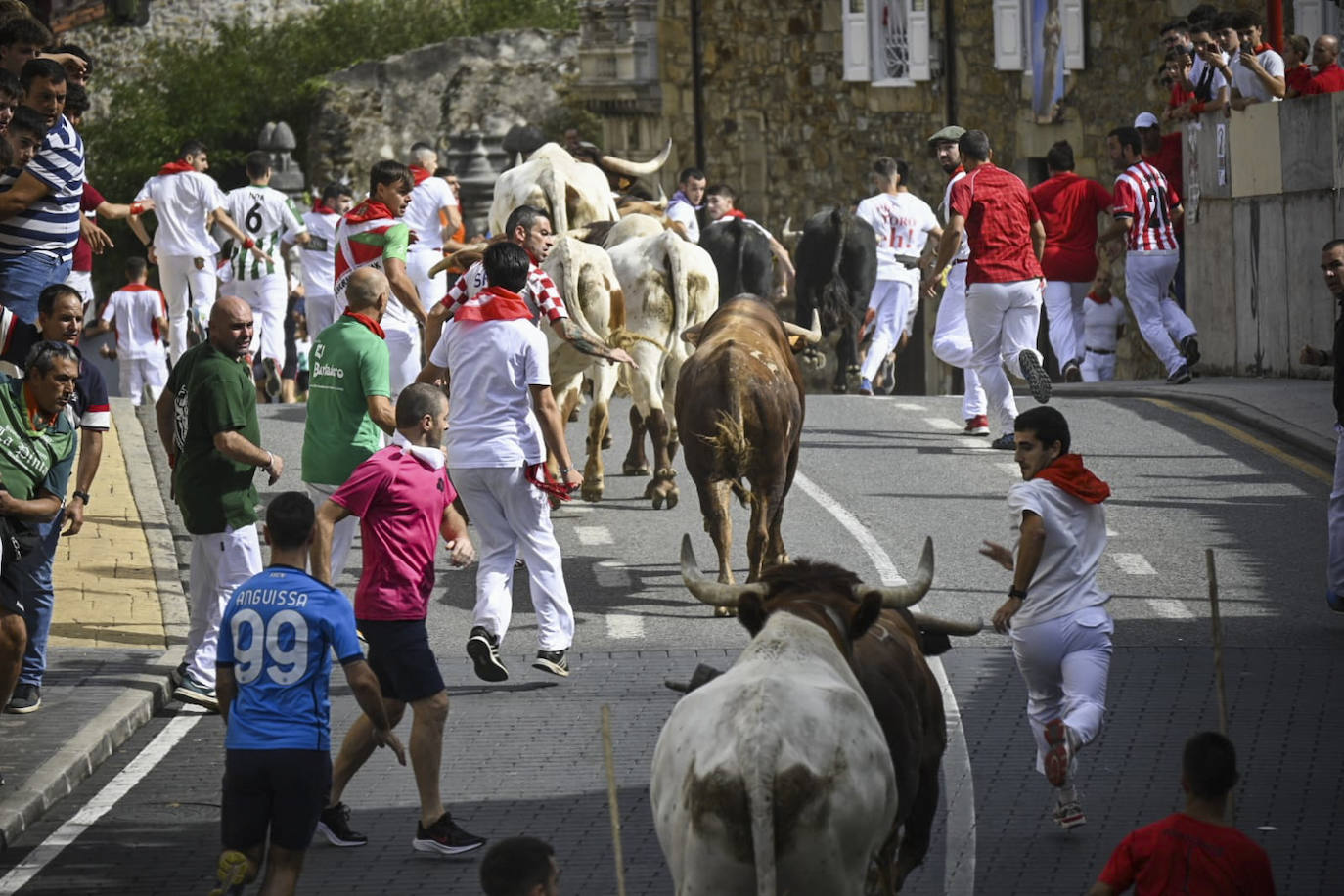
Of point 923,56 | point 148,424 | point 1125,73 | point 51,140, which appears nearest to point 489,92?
point 923,56

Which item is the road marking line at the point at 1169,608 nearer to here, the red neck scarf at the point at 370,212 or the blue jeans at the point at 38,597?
the red neck scarf at the point at 370,212

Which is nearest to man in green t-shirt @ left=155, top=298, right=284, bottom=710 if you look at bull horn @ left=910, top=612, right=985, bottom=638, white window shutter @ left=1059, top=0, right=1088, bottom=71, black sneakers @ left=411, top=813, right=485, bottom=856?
black sneakers @ left=411, top=813, right=485, bottom=856

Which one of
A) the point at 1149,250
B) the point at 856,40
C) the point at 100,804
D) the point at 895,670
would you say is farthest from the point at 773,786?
the point at 856,40

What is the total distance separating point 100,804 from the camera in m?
9.94

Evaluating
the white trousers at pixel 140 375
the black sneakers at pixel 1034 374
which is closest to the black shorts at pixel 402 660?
the black sneakers at pixel 1034 374

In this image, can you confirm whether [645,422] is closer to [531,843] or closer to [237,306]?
[237,306]

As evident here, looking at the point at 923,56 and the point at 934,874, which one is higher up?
the point at 923,56

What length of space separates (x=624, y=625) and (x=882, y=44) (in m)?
22.7

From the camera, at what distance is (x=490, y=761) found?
10320mm

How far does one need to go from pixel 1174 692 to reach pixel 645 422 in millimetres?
5504

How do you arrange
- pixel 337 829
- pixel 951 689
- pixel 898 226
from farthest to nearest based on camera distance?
pixel 898 226 < pixel 951 689 < pixel 337 829

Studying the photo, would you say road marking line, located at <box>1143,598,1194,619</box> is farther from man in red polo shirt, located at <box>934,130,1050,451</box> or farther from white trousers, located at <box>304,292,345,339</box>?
white trousers, located at <box>304,292,345,339</box>

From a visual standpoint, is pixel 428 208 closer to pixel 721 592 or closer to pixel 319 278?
pixel 319 278

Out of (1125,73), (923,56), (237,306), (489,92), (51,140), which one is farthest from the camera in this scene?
(489,92)
